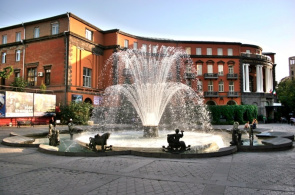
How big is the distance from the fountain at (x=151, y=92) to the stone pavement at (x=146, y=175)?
18.7ft

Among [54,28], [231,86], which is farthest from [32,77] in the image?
[231,86]

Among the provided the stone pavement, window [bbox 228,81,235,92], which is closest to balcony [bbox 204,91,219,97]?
window [bbox 228,81,235,92]

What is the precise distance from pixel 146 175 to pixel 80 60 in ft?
93.1

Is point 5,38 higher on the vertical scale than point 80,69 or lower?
higher

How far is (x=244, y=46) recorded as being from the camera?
51438mm

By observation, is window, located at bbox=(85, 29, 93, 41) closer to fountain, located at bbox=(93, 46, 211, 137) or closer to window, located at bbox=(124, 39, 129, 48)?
fountain, located at bbox=(93, 46, 211, 137)

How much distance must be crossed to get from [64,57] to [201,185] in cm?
2823

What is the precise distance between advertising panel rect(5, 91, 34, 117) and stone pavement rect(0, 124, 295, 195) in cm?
1593

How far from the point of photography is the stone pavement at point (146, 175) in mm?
4914

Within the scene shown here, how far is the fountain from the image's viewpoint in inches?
560

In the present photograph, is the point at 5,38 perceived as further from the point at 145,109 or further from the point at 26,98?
the point at 145,109

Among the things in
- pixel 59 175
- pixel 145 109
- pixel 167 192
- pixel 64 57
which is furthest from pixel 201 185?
pixel 64 57

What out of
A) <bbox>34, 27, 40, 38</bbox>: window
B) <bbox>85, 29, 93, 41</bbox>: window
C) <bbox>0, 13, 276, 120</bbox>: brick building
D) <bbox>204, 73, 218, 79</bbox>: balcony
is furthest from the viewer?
<bbox>204, 73, 218, 79</bbox>: balcony

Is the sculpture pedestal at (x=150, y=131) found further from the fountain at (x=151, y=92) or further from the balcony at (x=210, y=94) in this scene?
the balcony at (x=210, y=94)
